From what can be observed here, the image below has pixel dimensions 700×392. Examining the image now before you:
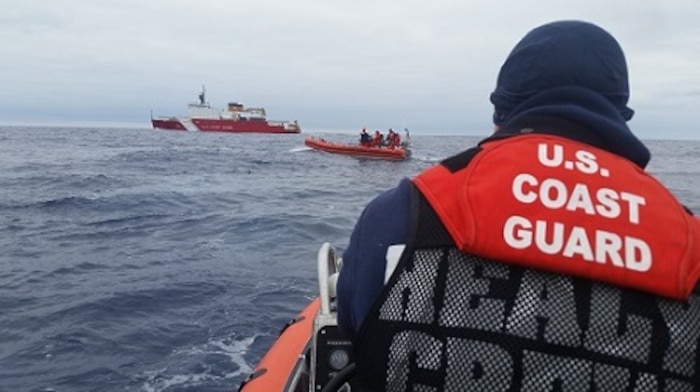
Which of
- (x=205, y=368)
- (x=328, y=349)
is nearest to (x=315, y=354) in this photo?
(x=328, y=349)

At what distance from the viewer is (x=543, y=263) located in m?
1.07

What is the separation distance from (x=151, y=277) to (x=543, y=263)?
25.4 feet

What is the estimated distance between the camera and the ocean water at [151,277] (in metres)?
5.50

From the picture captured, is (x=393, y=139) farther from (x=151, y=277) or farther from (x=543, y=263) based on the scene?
(x=543, y=263)

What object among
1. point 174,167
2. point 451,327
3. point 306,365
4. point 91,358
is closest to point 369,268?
point 451,327

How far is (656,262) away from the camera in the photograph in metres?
1.05

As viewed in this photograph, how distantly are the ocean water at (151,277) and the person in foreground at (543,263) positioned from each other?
440 cm

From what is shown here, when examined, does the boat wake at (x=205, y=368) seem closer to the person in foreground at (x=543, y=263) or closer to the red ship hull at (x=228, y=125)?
the person in foreground at (x=543, y=263)

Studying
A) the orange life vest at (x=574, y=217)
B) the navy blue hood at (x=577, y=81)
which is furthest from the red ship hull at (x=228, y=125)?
the orange life vest at (x=574, y=217)

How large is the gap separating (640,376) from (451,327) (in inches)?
13.5

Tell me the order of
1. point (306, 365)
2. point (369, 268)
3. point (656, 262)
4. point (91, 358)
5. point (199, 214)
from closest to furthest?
point (656, 262) → point (369, 268) → point (306, 365) → point (91, 358) → point (199, 214)

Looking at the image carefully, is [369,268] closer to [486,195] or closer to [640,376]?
[486,195]

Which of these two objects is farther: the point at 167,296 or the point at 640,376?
the point at 167,296

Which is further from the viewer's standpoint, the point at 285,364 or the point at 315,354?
the point at 285,364
